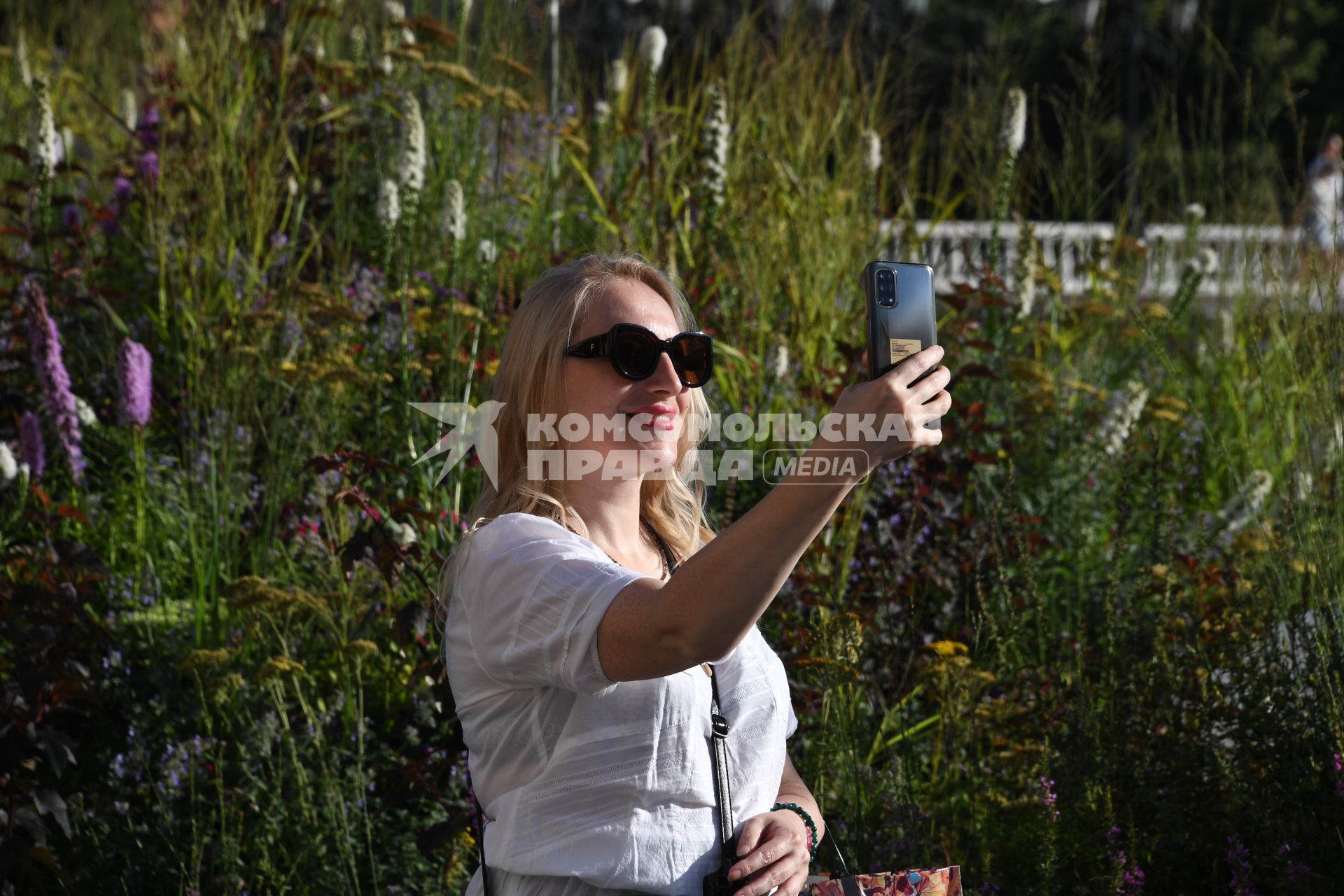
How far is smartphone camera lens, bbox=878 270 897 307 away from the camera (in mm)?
1423

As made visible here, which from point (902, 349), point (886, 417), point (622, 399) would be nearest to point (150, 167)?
point (622, 399)

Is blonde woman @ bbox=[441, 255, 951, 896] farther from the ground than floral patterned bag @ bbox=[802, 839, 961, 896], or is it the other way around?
blonde woman @ bbox=[441, 255, 951, 896]

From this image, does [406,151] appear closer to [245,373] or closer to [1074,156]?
[245,373]

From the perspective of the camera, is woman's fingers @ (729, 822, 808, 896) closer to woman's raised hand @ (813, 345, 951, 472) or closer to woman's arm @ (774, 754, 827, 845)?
woman's arm @ (774, 754, 827, 845)

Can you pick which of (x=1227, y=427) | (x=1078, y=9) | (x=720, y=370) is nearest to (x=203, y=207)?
(x=720, y=370)

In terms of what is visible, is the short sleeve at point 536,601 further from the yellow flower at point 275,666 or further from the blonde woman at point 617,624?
the yellow flower at point 275,666

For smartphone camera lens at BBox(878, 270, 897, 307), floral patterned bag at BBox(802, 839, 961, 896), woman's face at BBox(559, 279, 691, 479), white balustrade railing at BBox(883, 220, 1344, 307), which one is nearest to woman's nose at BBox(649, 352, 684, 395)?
woman's face at BBox(559, 279, 691, 479)

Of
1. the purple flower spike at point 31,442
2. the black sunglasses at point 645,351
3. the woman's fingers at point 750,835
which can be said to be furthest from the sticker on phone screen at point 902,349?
the purple flower spike at point 31,442

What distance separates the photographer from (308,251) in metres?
3.94

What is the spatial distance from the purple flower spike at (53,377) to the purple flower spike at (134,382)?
5.7 inches

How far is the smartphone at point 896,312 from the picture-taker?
1.38 metres

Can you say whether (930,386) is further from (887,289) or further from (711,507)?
(711,507)

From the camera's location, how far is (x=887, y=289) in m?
1.44

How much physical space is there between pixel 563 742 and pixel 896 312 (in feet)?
2.21
